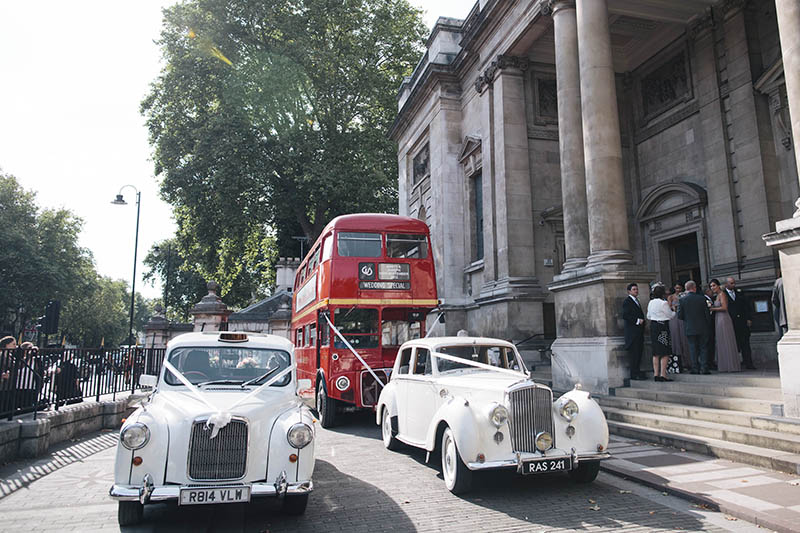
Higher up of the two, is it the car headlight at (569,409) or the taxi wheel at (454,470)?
the car headlight at (569,409)

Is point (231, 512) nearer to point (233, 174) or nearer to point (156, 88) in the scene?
point (233, 174)

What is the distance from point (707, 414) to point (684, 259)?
8.16 metres

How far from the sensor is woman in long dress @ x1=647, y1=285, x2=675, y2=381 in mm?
8922

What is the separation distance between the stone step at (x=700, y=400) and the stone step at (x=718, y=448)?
0.75 metres

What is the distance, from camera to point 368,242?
10.6 metres

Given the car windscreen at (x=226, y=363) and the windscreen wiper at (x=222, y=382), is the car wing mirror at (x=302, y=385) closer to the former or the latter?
the car windscreen at (x=226, y=363)

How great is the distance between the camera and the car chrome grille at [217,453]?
4328 millimetres

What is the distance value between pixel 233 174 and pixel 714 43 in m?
20.1

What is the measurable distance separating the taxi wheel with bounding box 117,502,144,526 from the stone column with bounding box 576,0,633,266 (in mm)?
8766

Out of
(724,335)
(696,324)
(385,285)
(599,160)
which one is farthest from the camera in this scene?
(599,160)

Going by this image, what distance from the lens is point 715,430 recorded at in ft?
22.2

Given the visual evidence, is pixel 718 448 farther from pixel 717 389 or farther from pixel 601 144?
pixel 601 144

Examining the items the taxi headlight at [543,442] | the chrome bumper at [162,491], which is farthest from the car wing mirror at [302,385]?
the taxi headlight at [543,442]

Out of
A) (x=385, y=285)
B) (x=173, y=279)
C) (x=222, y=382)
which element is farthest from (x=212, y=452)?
(x=173, y=279)
